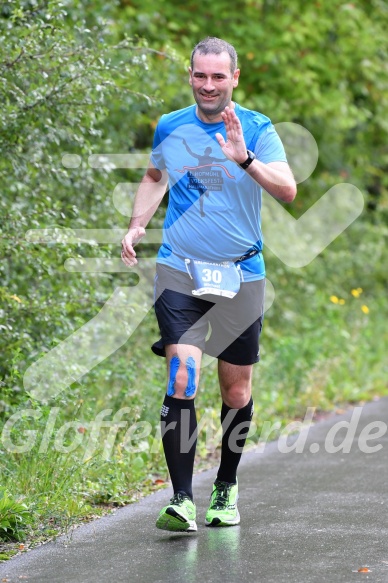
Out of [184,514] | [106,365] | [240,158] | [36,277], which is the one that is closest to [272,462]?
[106,365]

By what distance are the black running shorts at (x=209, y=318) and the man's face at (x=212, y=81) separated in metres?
0.79

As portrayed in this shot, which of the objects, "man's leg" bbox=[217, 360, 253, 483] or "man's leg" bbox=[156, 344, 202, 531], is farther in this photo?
"man's leg" bbox=[217, 360, 253, 483]

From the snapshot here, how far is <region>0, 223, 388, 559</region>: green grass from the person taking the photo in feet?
18.1

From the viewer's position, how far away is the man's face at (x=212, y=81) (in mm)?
5066

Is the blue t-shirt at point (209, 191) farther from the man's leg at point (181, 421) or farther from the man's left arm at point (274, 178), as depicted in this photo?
the man's leg at point (181, 421)

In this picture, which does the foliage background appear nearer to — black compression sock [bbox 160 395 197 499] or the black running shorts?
black compression sock [bbox 160 395 197 499]

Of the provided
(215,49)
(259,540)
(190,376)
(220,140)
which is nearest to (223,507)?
(259,540)

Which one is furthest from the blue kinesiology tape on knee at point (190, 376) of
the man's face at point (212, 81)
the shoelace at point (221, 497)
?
the man's face at point (212, 81)

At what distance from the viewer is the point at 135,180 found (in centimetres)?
975

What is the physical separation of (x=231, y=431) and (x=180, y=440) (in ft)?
1.58

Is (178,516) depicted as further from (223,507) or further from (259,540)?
(223,507)

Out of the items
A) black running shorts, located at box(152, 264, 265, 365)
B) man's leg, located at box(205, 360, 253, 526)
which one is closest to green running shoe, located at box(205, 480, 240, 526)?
man's leg, located at box(205, 360, 253, 526)

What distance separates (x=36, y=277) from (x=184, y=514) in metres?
2.64

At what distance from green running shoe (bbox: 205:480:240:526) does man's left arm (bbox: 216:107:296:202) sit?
148 centimetres
